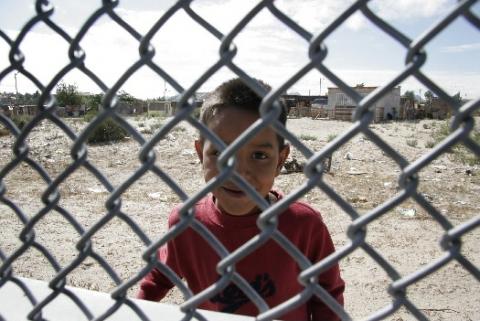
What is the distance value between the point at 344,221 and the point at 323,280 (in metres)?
4.12

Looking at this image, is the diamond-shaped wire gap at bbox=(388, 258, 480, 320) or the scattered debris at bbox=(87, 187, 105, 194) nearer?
the diamond-shaped wire gap at bbox=(388, 258, 480, 320)

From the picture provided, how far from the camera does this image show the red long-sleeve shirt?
165cm

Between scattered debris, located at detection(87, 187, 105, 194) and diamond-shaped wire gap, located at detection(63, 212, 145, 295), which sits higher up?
scattered debris, located at detection(87, 187, 105, 194)

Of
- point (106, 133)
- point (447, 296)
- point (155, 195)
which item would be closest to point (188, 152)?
point (106, 133)

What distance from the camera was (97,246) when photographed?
4.74 m

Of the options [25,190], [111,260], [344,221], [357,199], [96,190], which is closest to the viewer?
[111,260]

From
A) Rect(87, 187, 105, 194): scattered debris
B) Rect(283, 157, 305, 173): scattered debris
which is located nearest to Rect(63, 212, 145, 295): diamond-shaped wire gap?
Rect(87, 187, 105, 194): scattered debris

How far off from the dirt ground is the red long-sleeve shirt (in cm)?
73

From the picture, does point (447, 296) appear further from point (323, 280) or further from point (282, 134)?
point (282, 134)

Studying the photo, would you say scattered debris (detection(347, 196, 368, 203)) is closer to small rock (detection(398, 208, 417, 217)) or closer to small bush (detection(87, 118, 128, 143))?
small rock (detection(398, 208, 417, 217))

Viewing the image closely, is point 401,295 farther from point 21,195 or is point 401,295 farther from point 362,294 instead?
point 21,195

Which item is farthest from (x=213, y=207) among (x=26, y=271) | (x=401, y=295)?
(x=26, y=271)

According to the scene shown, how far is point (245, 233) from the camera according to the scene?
67.2 inches

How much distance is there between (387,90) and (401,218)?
18.3 ft
